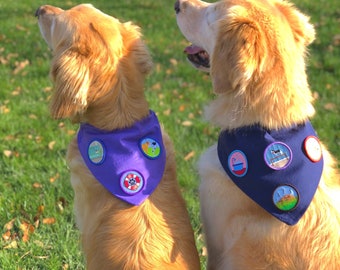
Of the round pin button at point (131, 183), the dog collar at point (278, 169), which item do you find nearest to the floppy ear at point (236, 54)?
the dog collar at point (278, 169)

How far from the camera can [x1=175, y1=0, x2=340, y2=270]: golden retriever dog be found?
3.01m

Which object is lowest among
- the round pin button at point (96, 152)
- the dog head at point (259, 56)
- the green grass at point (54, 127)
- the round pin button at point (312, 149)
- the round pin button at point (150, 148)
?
the green grass at point (54, 127)

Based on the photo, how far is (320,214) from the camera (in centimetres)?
310

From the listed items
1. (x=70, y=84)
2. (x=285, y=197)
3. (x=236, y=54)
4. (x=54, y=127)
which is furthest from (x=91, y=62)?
(x=54, y=127)

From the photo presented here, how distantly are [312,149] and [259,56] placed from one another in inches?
25.0

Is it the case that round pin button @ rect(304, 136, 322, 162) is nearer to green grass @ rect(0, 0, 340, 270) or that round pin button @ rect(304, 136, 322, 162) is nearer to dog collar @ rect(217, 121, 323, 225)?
dog collar @ rect(217, 121, 323, 225)

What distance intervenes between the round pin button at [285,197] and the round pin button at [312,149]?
8.7 inches

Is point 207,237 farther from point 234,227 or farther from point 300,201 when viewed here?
point 300,201

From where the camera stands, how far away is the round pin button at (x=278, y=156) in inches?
121

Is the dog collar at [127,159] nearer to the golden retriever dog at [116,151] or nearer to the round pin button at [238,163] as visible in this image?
the golden retriever dog at [116,151]

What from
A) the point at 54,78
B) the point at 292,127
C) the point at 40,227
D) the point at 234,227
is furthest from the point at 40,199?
the point at 292,127

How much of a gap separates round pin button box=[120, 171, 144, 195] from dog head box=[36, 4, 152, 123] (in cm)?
45

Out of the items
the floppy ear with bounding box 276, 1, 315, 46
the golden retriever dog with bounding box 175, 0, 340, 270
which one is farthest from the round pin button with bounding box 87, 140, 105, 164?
the floppy ear with bounding box 276, 1, 315, 46

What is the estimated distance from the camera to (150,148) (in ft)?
10.8
